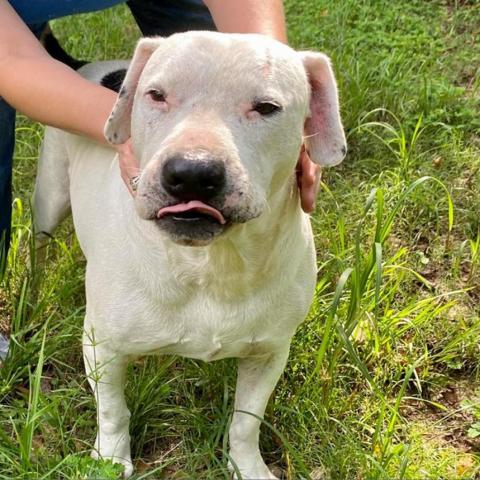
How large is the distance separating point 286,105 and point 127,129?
1.75 feet

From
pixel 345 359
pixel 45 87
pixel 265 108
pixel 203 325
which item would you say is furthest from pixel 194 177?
pixel 345 359

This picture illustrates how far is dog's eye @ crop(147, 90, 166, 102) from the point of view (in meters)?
2.06

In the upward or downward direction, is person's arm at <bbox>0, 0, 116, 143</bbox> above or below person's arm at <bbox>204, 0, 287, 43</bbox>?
below

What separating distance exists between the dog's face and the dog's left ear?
0.15 ft

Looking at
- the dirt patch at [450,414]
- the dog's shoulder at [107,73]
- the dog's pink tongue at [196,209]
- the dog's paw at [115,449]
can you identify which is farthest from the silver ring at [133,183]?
the dirt patch at [450,414]

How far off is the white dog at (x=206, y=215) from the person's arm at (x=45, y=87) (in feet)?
0.66

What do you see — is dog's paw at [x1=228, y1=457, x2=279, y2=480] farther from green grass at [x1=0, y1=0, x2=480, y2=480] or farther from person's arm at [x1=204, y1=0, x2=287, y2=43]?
person's arm at [x1=204, y1=0, x2=287, y2=43]

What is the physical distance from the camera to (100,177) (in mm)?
2756

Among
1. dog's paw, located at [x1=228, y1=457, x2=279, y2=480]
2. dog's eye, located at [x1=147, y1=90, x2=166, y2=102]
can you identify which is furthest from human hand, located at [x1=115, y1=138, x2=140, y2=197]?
dog's paw, located at [x1=228, y1=457, x2=279, y2=480]

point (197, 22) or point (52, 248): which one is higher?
point (197, 22)

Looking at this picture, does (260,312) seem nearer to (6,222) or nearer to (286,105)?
(286,105)

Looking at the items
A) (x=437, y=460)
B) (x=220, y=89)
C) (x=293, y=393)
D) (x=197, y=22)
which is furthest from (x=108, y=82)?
(x=437, y=460)

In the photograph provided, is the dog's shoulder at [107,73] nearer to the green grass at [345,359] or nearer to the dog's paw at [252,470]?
the green grass at [345,359]

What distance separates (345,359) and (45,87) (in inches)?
60.2
